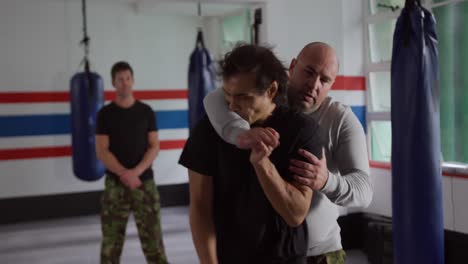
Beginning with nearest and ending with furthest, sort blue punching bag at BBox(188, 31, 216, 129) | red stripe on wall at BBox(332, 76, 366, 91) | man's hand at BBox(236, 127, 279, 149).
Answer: man's hand at BBox(236, 127, 279, 149), blue punching bag at BBox(188, 31, 216, 129), red stripe on wall at BBox(332, 76, 366, 91)

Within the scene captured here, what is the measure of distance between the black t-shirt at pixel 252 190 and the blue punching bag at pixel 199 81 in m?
3.04

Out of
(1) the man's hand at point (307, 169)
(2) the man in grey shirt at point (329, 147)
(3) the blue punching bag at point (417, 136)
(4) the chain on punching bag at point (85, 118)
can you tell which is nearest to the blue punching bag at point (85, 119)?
(4) the chain on punching bag at point (85, 118)

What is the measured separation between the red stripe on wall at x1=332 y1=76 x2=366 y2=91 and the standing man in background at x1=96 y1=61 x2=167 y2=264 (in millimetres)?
1748

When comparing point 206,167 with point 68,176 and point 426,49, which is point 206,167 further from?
point 68,176

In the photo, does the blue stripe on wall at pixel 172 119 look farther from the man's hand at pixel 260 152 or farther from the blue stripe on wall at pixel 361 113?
the man's hand at pixel 260 152

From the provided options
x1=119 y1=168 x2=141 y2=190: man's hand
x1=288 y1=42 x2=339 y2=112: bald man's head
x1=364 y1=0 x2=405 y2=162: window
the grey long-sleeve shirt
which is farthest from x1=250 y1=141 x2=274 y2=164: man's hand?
x1=364 y1=0 x2=405 y2=162: window

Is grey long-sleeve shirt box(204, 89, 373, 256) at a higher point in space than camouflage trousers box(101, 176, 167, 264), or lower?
higher

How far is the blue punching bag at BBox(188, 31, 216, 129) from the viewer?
4.49 meters

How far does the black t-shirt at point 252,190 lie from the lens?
135cm

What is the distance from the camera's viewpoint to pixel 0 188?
671 centimetres

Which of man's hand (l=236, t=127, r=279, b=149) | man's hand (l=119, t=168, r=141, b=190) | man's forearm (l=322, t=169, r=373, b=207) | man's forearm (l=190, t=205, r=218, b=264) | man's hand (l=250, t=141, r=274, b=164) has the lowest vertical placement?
man's hand (l=119, t=168, r=141, b=190)

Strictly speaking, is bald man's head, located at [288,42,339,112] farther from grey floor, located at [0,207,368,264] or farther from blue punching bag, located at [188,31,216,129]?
grey floor, located at [0,207,368,264]

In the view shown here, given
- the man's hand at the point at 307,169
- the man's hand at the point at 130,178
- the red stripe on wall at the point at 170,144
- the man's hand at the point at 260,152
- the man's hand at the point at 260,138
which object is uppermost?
the man's hand at the point at 260,138

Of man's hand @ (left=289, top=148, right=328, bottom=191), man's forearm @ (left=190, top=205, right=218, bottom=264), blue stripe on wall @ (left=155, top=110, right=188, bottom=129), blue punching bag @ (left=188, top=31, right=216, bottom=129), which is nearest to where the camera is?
man's hand @ (left=289, top=148, right=328, bottom=191)
